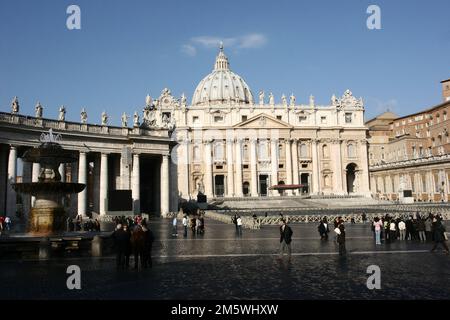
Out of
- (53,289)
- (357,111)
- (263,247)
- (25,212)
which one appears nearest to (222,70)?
(357,111)

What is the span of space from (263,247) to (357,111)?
80524 millimetres

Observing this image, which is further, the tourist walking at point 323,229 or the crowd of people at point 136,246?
the tourist walking at point 323,229

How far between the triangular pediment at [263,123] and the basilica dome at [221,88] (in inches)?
1413

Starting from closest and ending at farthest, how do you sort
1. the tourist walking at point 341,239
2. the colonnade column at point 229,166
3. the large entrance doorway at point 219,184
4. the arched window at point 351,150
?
the tourist walking at point 341,239
the colonnade column at point 229,166
the large entrance doorway at point 219,184
the arched window at point 351,150

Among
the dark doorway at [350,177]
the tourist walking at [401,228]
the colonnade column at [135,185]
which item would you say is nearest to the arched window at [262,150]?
the dark doorway at [350,177]

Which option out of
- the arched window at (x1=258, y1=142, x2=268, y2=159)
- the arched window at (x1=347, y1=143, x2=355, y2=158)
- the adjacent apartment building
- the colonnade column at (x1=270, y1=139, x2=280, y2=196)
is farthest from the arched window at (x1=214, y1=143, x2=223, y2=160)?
the adjacent apartment building

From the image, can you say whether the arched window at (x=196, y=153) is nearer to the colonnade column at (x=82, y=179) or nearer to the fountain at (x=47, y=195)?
the colonnade column at (x=82, y=179)

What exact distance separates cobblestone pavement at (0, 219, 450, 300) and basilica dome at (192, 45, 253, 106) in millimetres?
107867

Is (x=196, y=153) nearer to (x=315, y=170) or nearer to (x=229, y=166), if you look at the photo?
(x=229, y=166)

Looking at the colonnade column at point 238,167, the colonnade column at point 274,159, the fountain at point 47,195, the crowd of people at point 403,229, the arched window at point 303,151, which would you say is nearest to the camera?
the fountain at point 47,195

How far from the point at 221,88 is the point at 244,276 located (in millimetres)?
116899

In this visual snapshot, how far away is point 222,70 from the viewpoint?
132375mm

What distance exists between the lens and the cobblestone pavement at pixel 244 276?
370 inches

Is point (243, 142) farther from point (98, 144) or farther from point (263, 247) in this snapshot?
point (263, 247)
